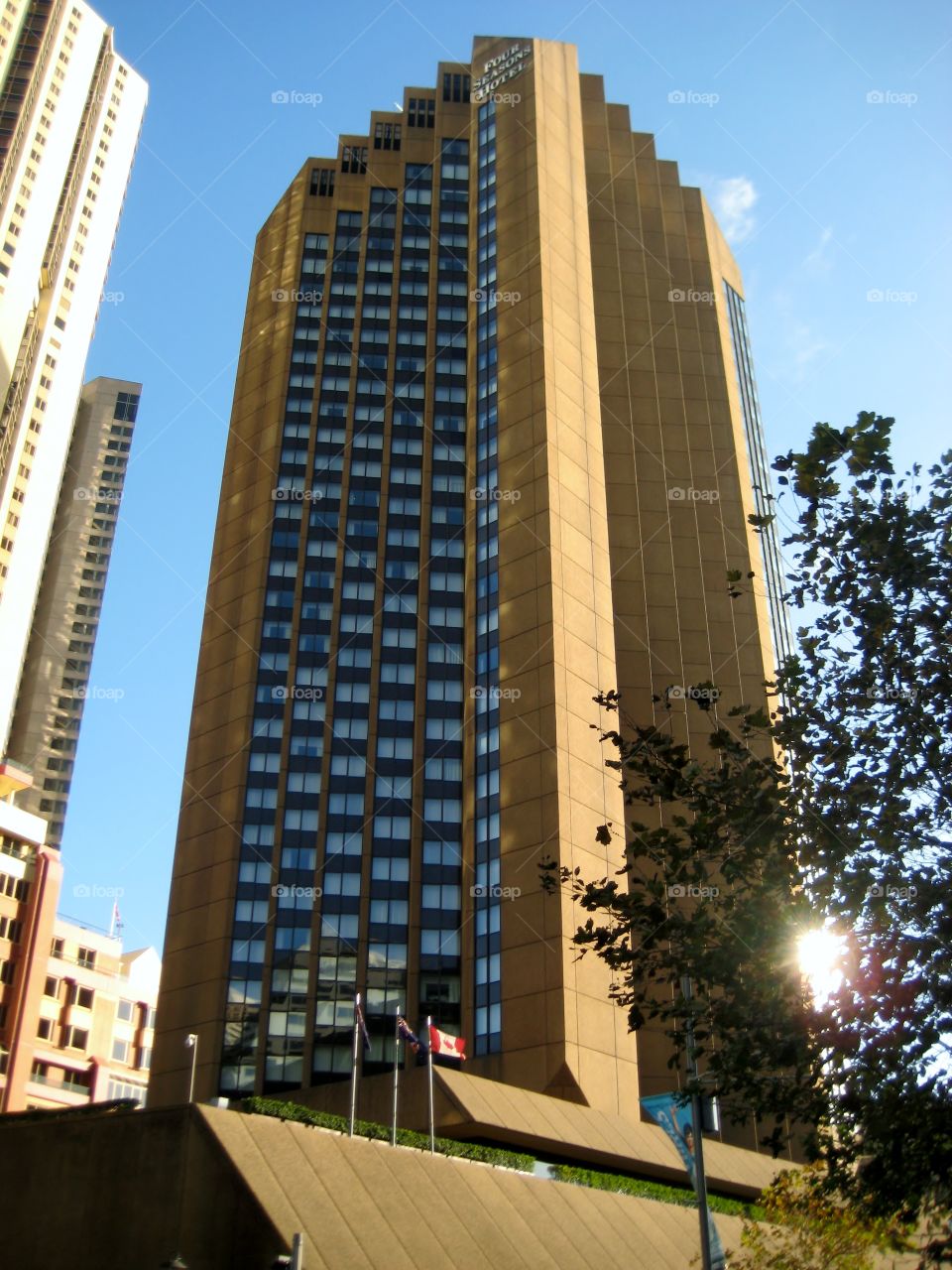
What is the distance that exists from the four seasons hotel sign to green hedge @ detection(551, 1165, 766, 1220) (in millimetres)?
82136

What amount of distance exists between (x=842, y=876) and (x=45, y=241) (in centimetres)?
13384

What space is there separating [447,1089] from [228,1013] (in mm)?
30073

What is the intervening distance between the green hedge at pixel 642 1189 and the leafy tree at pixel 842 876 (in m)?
20.3

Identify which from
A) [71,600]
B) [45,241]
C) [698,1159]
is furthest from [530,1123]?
[45,241]

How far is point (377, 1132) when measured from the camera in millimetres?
32531

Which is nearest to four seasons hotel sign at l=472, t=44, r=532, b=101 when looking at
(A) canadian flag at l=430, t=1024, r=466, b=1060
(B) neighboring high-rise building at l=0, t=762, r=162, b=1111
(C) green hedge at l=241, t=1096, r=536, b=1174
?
(B) neighboring high-rise building at l=0, t=762, r=162, b=1111

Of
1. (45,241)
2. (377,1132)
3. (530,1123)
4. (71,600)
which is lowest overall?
(377,1132)

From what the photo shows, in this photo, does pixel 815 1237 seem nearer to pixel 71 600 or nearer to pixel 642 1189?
pixel 642 1189

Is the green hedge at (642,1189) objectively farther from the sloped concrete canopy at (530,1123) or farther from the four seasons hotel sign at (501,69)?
the four seasons hotel sign at (501,69)

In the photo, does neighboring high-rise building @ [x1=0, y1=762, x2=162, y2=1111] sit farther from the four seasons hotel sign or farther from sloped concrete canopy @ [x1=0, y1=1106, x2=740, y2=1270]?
the four seasons hotel sign

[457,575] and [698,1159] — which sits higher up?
[457,575]

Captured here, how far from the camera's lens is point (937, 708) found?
18.0 metres

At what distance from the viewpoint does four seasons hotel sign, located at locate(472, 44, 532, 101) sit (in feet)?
311

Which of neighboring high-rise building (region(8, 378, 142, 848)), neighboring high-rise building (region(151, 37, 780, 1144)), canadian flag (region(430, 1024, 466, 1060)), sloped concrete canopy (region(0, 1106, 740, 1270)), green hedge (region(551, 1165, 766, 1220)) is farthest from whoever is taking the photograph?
neighboring high-rise building (region(8, 378, 142, 848))
